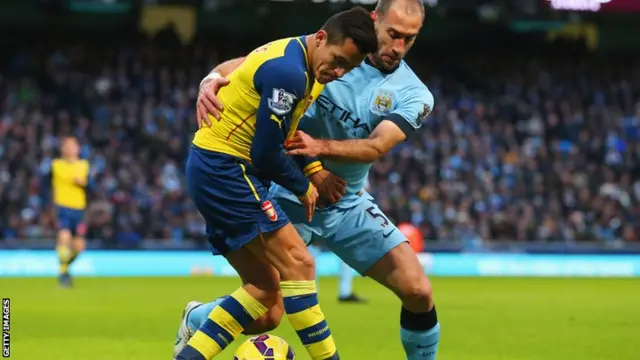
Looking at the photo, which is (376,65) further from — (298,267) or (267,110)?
(298,267)

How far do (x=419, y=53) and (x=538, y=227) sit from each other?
7688 millimetres

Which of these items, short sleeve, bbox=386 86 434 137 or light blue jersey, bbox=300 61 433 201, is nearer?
short sleeve, bbox=386 86 434 137

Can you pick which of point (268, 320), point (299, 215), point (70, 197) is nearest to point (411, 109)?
point (299, 215)

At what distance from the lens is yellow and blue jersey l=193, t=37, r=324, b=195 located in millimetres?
5582

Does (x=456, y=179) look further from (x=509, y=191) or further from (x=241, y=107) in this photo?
(x=241, y=107)

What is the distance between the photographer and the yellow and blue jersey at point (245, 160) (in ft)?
18.7

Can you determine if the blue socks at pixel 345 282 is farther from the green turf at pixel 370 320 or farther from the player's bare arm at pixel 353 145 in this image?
the player's bare arm at pixel 353 145

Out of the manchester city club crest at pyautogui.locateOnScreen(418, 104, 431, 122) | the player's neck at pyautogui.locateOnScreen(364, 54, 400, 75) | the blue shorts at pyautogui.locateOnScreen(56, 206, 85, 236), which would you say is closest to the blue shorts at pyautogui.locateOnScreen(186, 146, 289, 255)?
the manchester city club crest at pyautogui.locateOnScreen(418, 104, 431, 122)

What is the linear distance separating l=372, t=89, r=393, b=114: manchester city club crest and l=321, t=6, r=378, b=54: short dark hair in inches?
35.4

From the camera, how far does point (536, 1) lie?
23812 mm

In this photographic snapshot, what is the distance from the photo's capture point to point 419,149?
26516 millimetres

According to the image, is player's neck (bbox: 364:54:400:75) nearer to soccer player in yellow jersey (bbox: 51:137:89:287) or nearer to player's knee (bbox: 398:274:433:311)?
player's knee (bbox: 398:274:433:311)

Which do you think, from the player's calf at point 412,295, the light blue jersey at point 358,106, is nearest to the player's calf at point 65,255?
the light blue jersey at point 358,106

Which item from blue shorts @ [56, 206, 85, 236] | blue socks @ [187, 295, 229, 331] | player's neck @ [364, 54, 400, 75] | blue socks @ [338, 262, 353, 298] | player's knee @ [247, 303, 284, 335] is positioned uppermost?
player's neck @ [364, 54, 400, 75]
